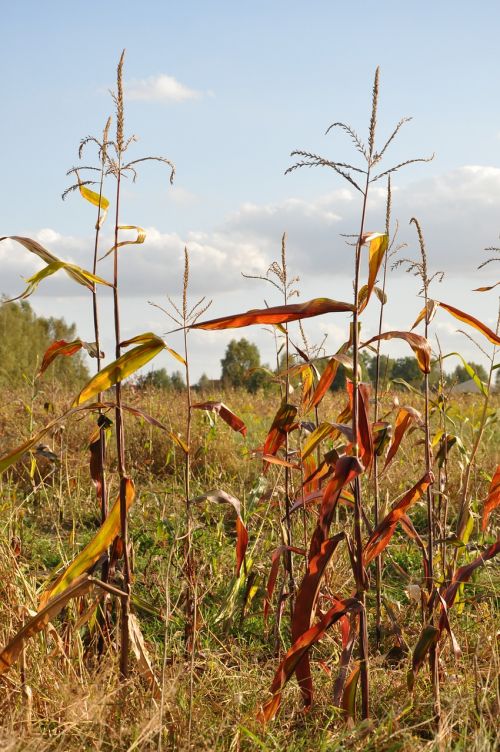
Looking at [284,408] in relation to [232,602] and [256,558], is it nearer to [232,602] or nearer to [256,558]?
[232,602]

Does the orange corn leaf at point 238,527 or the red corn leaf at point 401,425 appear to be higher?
the red corn leaf at point 401,425

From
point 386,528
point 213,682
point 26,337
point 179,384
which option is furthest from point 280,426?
point 26,337

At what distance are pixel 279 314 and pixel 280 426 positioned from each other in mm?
705

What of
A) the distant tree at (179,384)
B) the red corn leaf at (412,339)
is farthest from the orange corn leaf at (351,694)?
the distant tree at (179,384)

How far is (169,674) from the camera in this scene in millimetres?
2432

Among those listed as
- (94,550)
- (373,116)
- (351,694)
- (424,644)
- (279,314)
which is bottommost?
(351,694)

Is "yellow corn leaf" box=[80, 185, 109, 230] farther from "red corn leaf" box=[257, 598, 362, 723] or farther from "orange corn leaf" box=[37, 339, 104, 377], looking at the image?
"red corn leaf" box=[257, 598, 362, 723]

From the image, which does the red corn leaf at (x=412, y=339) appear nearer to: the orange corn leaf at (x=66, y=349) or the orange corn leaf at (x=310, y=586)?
the orange corn leaf at (x=310, y=586)

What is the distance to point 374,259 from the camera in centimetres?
195

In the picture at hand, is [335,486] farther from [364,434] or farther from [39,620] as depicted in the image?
[39,620]

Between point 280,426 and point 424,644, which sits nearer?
point 424,644

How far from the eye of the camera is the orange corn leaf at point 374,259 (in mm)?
1933

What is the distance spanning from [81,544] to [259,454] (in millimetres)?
1818

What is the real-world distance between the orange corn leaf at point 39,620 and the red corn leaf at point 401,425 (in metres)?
0.98
